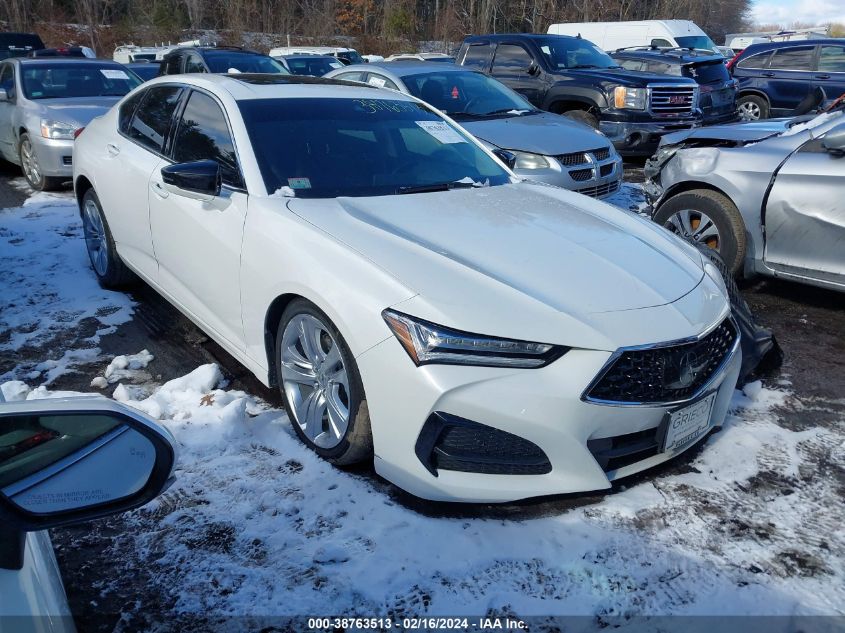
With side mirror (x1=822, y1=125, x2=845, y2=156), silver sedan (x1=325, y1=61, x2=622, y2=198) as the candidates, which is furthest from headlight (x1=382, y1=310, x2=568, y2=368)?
silver sedan (x1=325, y1=61, x2=622, y2=198)

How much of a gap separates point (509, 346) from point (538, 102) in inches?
337

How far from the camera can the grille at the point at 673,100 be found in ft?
32.3

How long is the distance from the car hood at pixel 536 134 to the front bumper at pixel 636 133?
2.24 meters

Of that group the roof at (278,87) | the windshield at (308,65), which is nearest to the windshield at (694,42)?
the windshield at (308,65)

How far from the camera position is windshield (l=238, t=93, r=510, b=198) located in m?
3.47

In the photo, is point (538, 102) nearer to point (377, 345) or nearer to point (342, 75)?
point (342, 75)

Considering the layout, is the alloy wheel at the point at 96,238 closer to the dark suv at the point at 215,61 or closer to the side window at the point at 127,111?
the side window at the point at 127,111

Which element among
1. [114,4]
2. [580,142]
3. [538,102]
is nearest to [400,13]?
[114,4]

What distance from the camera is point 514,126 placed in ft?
23.8

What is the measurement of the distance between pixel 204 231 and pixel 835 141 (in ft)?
12.6

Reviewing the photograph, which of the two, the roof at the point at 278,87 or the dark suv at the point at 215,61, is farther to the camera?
the dark suv at the point at 215,61

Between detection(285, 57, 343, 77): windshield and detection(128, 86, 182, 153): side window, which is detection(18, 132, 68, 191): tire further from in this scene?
detection(285, 57, 343, 77): windshield

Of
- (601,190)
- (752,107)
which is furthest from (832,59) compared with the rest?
(601,190)

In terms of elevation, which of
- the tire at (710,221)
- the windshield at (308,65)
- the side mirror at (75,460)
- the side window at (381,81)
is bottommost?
the tire at (710,221)
